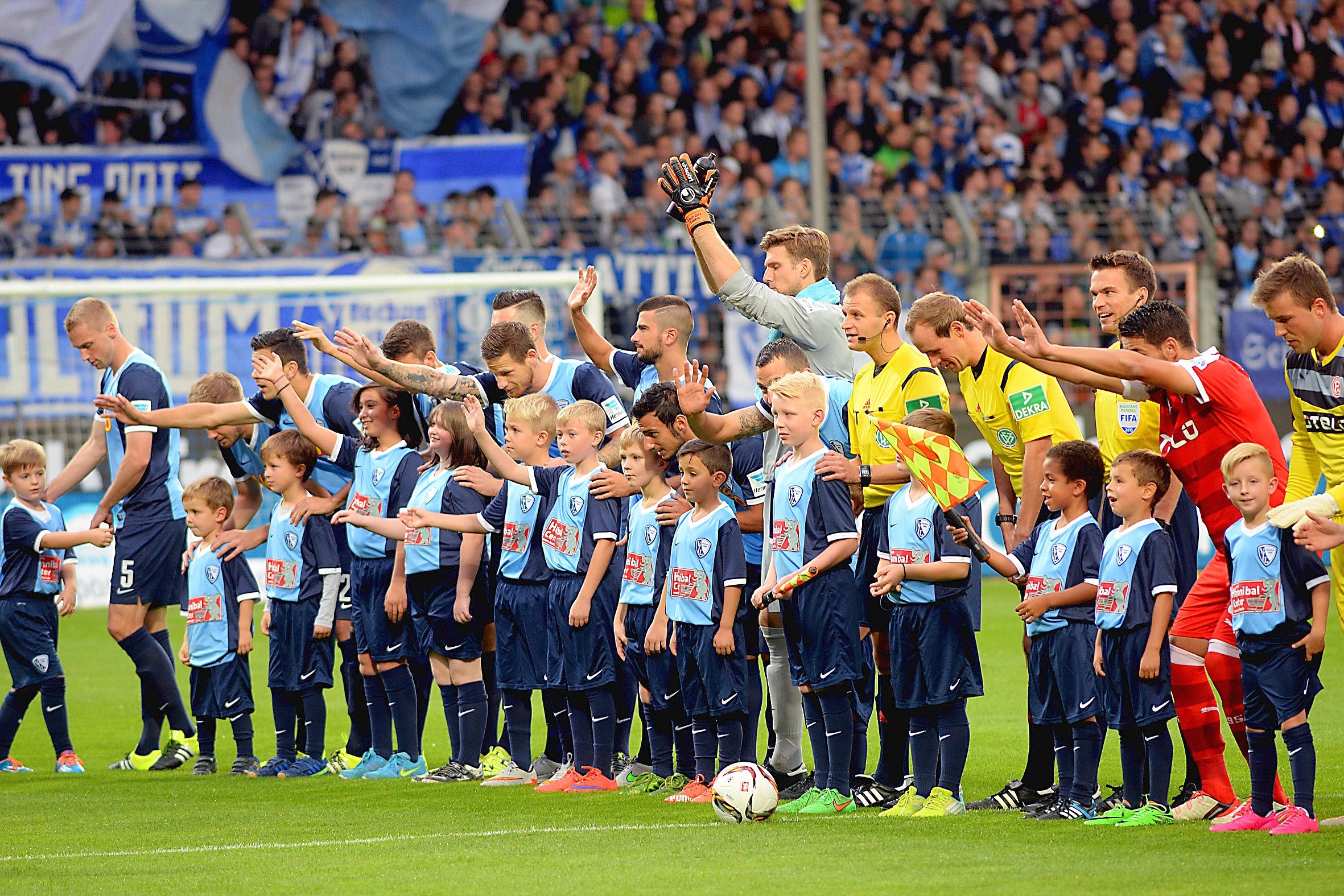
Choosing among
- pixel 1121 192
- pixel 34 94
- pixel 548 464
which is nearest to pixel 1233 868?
pixel 548 464

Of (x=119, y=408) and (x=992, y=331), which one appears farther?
(x=119, y=408)

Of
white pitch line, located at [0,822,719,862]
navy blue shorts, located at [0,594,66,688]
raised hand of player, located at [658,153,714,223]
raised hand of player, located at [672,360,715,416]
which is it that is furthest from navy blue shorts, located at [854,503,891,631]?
navy blue shorts, located at [0,594,66,688]

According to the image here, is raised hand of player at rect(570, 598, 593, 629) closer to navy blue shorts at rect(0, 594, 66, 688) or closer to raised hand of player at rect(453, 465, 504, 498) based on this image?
raised hand of player at rect(453, 465, 504, 498)

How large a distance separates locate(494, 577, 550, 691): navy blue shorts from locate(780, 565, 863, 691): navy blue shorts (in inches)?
56.3

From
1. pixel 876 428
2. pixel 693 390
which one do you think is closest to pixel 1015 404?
pixel 876 428

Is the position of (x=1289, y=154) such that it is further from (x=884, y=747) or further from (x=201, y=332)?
(x=884, y=747)

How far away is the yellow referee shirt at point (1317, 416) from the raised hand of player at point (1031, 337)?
1065mm

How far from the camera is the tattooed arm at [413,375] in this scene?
805 centimetres

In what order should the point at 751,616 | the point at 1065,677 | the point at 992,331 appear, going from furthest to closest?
the point at 751,616
the point at 1065,677
the point at 992,331

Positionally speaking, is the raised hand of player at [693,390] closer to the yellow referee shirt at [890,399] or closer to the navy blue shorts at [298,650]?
the yellow referee shirt at [890,399]

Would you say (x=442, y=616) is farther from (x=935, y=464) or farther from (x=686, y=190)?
(x=935, y=464)

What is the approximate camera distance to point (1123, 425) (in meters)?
7.16

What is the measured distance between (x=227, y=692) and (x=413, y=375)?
193cm

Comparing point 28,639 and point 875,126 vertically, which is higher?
point 875,126
